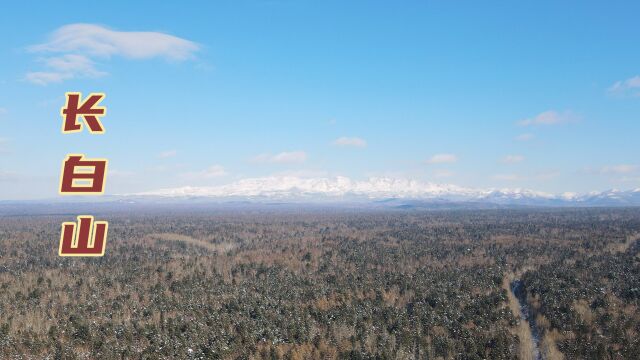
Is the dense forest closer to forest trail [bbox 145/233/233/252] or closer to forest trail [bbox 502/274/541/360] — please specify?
forest trail [bbox 502/274/541/360]

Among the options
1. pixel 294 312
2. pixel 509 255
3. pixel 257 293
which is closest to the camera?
pixel 294 312

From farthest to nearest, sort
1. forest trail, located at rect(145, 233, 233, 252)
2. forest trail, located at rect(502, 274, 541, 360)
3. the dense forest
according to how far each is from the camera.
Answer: forest trail, located at rect(145, 233, 233, 252)
the dense forest
forest trail, located at rect(502, 274, 541, 360)

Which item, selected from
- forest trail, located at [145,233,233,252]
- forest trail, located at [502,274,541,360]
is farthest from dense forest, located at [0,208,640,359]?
forest trail, located at [145,233,233,252]

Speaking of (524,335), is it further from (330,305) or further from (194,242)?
(194,242)

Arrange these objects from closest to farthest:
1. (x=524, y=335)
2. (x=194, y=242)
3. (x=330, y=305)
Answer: (x=524, y=335) < (x=330, y=305) < (x=194, y=242)

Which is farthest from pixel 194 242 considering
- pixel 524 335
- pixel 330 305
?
pixel 524 335

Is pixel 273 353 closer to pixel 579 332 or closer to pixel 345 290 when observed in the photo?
pixel 345 290

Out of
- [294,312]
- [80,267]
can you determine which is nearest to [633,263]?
[294,312]

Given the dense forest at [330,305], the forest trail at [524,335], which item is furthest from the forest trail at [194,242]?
the forest trail at [524,335]
